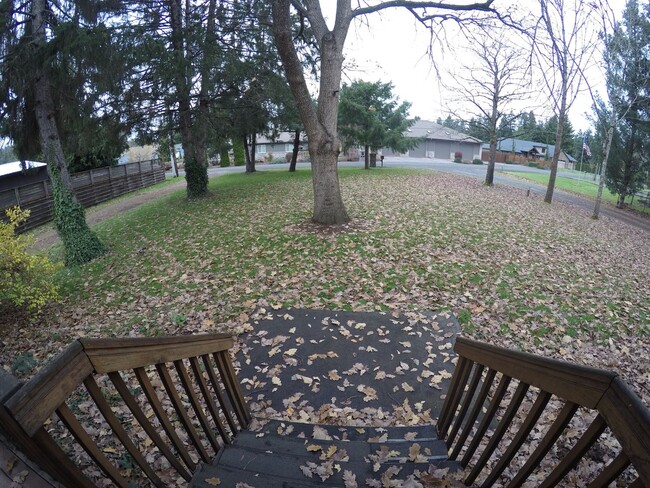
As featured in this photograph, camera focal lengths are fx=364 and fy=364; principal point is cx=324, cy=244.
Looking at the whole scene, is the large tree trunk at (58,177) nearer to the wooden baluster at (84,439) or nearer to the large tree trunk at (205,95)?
the large tree trunk at (205,95)

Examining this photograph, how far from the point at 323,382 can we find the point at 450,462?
73.1 inches

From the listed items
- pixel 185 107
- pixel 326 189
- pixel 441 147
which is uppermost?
pixel 185 107

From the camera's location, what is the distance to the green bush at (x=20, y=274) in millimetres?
6207

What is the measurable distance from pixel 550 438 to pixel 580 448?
8.2 inches

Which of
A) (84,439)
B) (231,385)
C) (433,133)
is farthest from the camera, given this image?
(433,133)

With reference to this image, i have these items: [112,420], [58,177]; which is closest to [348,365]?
[112,420]

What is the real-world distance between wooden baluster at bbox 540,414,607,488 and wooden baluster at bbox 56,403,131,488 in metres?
1.88

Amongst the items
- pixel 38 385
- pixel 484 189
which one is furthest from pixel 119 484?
pixel 484 189

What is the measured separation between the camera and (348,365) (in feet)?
15.2

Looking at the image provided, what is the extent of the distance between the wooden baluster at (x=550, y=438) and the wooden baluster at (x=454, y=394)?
1.00 m

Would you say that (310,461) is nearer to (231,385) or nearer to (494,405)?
(231,385)

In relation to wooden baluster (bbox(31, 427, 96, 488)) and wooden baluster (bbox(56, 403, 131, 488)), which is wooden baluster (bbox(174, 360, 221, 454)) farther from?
wooden baluster (bbox(31, 427, 96, 488))

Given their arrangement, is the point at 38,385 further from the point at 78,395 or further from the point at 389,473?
the point at 78,395

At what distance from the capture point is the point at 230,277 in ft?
23.8
